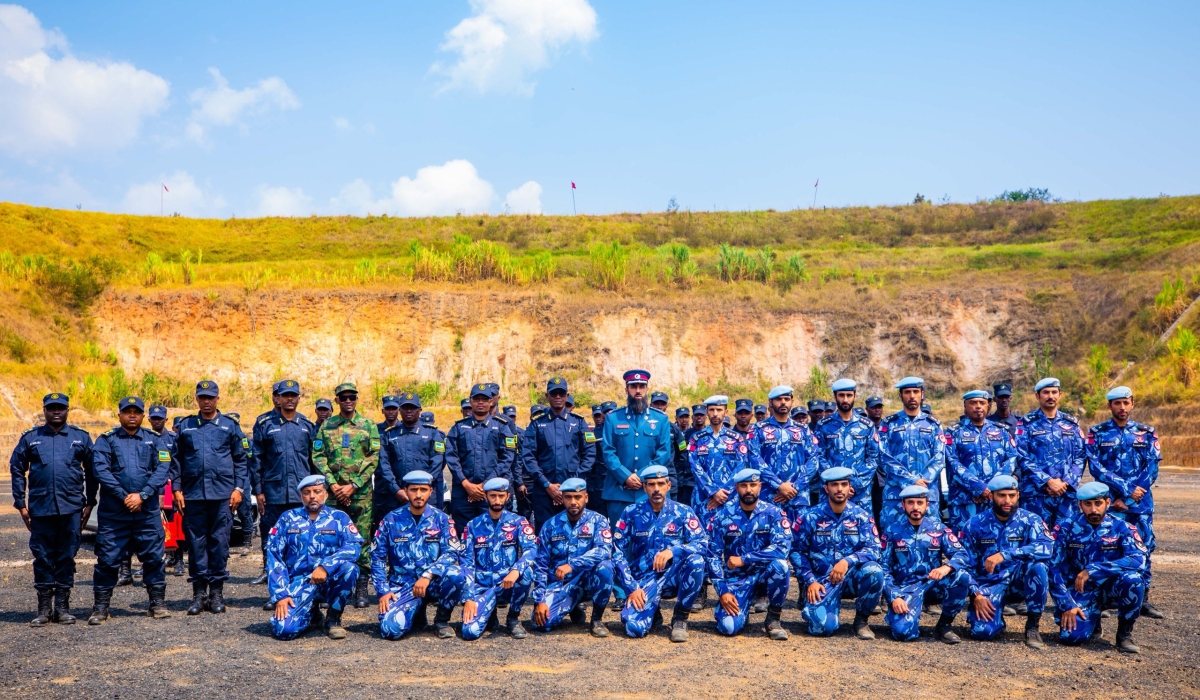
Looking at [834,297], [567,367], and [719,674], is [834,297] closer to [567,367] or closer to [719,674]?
[567,367]

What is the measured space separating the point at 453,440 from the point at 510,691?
3782 millimetres

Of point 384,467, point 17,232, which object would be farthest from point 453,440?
point 17,232

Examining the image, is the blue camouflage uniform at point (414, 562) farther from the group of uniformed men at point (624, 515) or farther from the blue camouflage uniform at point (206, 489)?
the blue camouflage uniform at point (206, 489)

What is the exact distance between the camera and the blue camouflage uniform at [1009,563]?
7.18 m

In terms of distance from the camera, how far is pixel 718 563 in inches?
299

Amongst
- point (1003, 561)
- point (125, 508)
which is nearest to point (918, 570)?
point (1003, 561)

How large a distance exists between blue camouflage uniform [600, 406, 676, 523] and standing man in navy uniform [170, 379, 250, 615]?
3.43 m

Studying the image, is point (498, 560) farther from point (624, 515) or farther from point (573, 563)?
point (624, 515)

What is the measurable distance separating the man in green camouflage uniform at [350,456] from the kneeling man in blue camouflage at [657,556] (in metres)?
2.51

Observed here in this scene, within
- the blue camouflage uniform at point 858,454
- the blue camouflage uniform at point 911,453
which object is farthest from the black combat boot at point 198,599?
the blue camouflage uniform at point 911,453

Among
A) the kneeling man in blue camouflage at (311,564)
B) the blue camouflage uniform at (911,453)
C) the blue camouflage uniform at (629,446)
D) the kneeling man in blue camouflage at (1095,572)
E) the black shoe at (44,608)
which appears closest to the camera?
the kneeling man in blue camouflage at (1095,572)

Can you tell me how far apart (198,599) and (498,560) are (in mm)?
2761

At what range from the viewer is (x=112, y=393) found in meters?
29.6

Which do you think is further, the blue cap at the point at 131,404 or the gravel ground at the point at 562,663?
the blue cap at the point at 131,404
